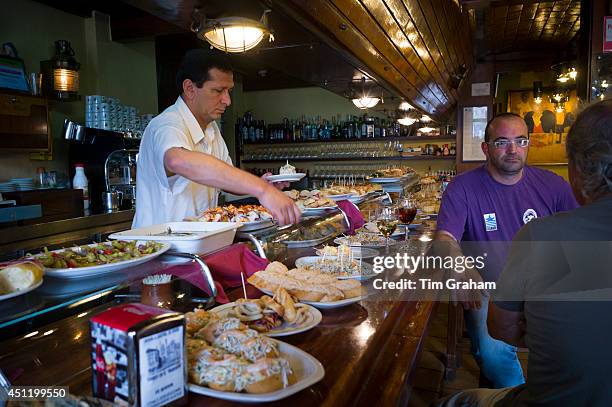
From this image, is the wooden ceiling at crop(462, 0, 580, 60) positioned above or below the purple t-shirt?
above

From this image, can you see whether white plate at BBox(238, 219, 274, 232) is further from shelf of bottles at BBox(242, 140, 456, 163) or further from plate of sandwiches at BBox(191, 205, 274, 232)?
shelf of bottles at BBox(242, 140, 456, 163)

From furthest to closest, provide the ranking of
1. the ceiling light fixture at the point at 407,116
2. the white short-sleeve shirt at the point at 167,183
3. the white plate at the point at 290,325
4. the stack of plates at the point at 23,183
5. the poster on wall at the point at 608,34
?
the ceiling light fixture at the point at 407,116
the stack of plates at the point at 23,183
the poster on wall at the point at 608,34
the white short-sleeve shirt at the point at 167,183
the white plate at the point at 290,325

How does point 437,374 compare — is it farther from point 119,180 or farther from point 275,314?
point 119,180

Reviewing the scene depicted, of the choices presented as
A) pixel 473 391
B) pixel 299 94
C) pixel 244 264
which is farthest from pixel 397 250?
pixel 299 94

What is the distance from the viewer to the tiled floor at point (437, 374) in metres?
2.88

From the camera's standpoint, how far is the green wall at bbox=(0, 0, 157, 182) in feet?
17.3

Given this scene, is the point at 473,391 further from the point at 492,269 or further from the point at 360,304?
the point at 492,269

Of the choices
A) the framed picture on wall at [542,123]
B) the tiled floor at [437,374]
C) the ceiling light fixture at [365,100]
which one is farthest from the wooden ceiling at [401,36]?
the framed picture on wall at [542,123]

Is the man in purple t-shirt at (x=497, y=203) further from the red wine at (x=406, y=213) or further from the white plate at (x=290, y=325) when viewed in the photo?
the white plate at (x=290, y=325)

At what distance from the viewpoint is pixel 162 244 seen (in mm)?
1453

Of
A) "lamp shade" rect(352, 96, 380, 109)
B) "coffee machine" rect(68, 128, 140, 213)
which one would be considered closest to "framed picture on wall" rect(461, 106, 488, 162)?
"lamp shade" rect(352, 96, 380, 109)

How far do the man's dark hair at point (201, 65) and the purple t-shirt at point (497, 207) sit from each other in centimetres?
151

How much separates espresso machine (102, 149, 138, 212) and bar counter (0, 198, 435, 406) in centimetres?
404

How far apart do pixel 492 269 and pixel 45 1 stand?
5.82 m
